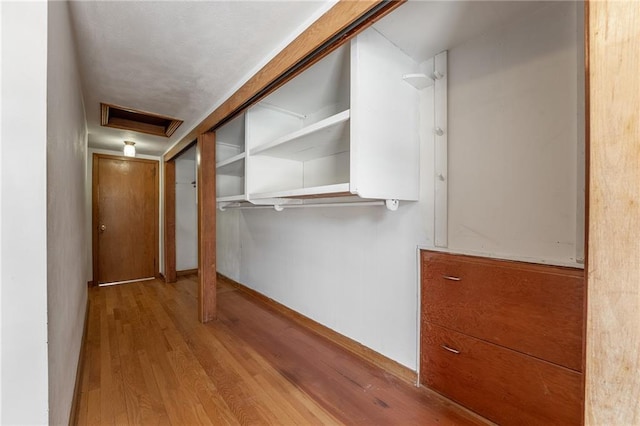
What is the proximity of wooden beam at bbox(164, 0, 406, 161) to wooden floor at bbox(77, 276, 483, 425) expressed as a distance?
1.93 m

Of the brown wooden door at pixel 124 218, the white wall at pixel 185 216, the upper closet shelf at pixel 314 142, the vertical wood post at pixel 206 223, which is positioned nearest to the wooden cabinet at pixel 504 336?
the upper closet shelf at pixel 314 142

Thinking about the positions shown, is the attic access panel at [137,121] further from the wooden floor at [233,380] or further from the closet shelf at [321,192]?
the wooden floor at [233,380]

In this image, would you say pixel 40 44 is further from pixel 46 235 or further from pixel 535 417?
pixel 535 417

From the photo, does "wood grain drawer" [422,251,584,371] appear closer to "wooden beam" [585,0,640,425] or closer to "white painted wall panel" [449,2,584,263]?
"white painted wall panel" [449,2,584,263]

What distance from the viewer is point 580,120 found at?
119cm

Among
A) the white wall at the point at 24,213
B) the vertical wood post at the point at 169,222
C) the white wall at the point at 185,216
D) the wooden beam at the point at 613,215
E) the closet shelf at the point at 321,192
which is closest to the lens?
the wooden beam at the point at 613,215

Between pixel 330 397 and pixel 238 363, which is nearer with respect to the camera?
pixel 330 397

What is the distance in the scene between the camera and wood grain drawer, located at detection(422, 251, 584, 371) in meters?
1.20

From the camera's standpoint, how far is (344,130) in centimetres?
181

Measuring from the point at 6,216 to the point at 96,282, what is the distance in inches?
163

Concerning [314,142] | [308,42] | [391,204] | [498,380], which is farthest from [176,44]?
[498,380]

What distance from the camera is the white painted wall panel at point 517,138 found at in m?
1.24

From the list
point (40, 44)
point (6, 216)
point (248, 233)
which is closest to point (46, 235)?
point (6, 216)

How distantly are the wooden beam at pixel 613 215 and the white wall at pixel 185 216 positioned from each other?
500 centimetres
